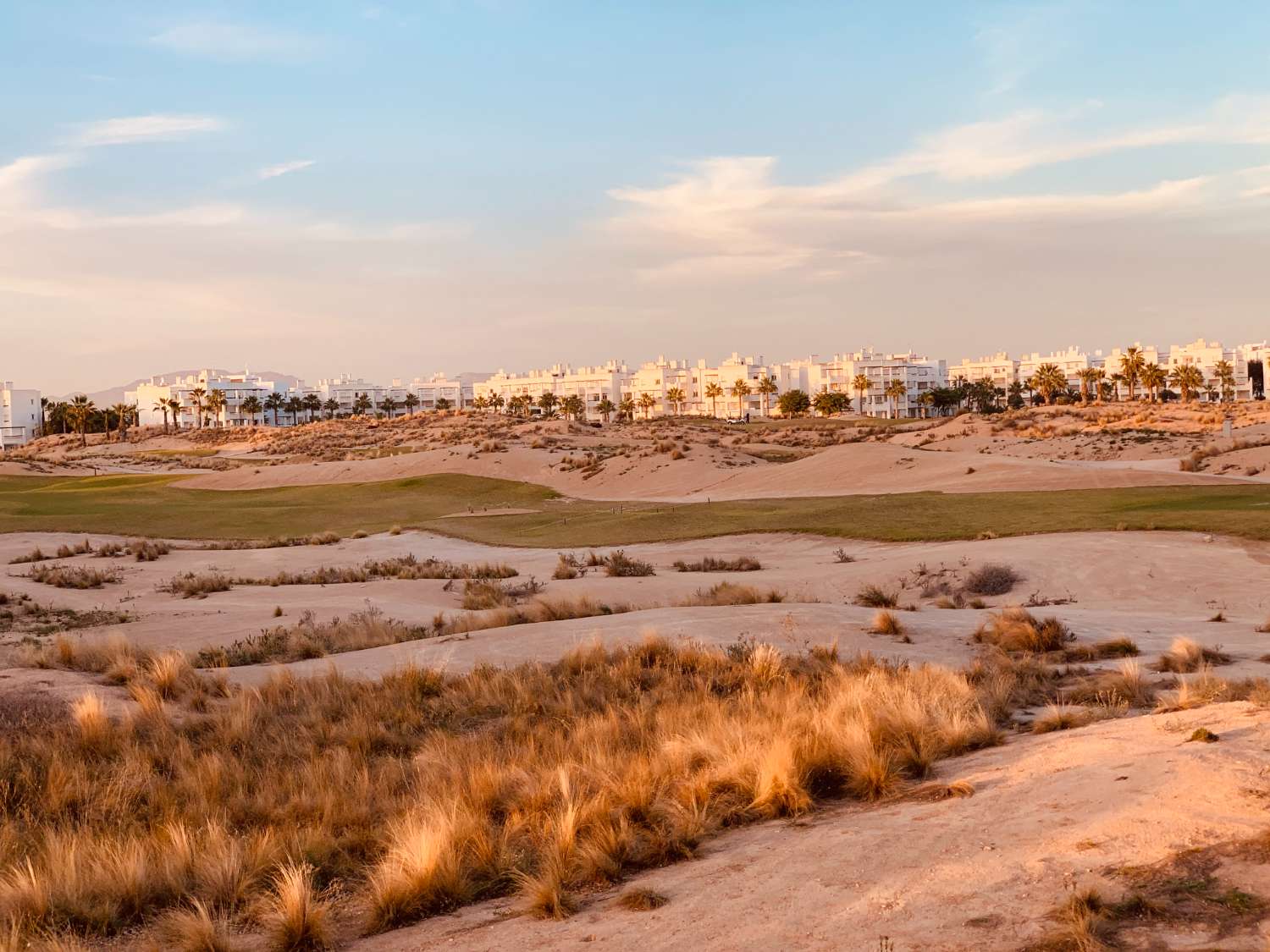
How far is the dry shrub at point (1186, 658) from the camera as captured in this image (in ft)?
35.9

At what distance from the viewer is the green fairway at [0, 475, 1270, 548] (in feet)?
83.6

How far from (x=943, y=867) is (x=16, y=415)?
8752 inches

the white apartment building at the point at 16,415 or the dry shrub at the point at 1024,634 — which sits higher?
the white apartment building at the point at 16,415

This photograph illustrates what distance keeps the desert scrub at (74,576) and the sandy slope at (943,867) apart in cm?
1998

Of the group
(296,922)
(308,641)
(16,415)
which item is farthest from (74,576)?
(16,415)

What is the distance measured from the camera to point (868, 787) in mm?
7512

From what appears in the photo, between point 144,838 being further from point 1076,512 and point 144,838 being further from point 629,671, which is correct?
point 1076,512

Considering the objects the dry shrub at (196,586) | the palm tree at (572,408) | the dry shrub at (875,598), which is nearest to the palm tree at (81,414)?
the palm tree at (572,408)

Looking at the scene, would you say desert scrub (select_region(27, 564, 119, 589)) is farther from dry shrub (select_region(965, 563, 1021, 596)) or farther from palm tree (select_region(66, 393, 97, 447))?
palm tree (select_region(66, 393, 97, 447))

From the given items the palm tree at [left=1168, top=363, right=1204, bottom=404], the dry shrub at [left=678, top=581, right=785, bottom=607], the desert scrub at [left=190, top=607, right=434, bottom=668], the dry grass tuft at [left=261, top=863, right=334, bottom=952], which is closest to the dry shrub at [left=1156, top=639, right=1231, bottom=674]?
the dry shrub at [left=678, top=581, right=785, bottom=607]

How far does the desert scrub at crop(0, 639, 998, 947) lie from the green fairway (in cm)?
1545

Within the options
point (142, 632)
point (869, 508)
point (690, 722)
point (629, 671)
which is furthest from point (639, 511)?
point (690, 722)

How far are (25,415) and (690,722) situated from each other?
726 ft

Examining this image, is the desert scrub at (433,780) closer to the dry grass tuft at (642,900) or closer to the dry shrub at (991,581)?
the dry grass tuft at (642,900)
